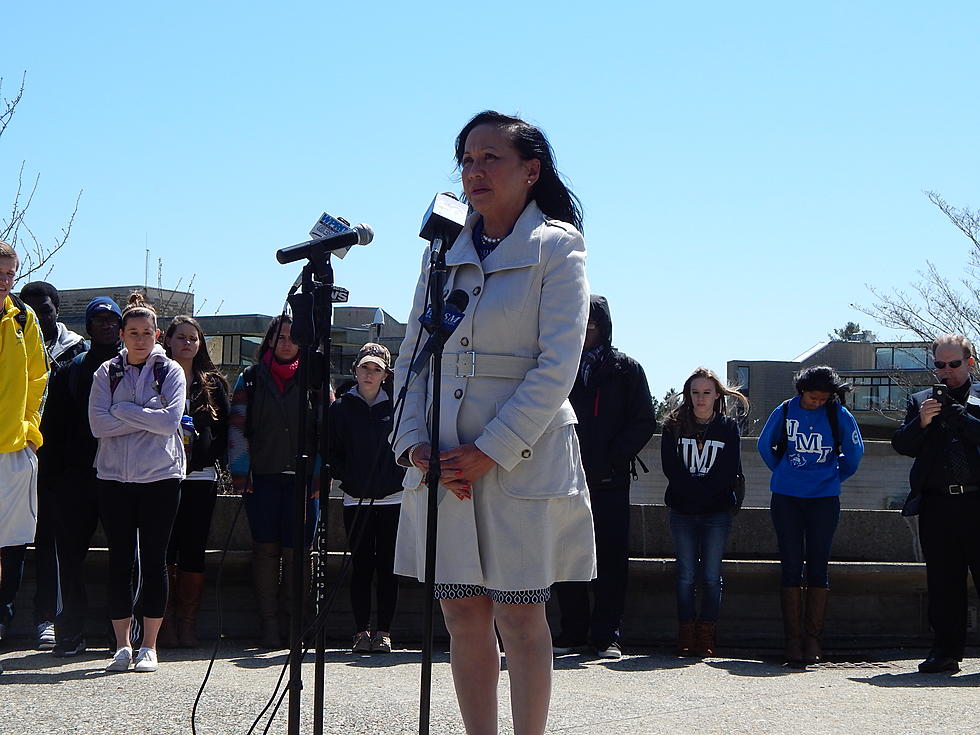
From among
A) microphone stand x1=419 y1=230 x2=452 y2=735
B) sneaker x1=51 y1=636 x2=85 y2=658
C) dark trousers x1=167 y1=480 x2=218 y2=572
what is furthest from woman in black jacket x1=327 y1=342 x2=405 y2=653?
microphone stand x1=419 y1=230 x2=452 y2=735

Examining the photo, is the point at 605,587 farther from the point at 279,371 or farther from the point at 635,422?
the point at 279,371

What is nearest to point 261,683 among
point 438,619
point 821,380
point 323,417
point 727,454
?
point 438,619

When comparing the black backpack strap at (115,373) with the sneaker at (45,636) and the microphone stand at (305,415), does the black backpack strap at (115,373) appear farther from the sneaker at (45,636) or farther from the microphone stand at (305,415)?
the microphone stand at (305,415)

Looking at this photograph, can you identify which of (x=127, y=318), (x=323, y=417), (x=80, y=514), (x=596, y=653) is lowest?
(x=596, y=653)

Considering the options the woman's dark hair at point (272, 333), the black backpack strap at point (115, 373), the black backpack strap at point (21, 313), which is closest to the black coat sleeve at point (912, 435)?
the woman's dark hair at point (272, 333)

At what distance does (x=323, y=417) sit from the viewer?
427 centimetres

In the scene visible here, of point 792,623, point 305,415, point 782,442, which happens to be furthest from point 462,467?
point 782,442

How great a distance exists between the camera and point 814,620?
8.02 meters

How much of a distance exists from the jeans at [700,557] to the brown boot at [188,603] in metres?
3.14

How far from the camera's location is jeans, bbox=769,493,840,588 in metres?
8.10

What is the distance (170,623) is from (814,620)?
415 cm

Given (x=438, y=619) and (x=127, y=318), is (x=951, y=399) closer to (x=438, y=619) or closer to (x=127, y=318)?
(x=438, y=619)

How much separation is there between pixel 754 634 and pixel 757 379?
7869cm

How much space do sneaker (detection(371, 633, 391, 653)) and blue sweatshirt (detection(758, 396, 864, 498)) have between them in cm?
275
